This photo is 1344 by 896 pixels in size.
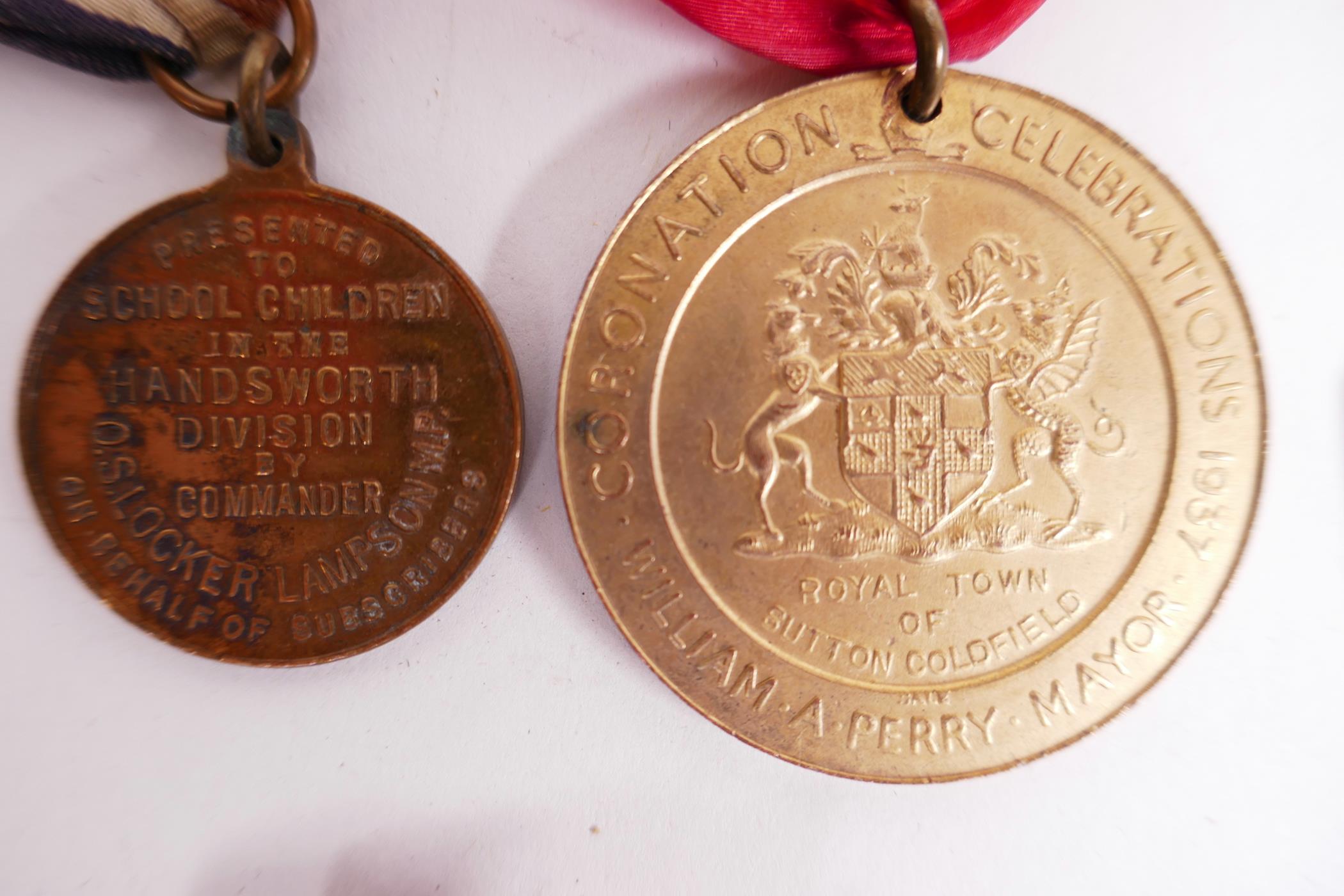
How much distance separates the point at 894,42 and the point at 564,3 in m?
0.53

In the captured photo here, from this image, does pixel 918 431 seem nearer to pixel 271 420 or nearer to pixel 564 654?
pixel 564 654

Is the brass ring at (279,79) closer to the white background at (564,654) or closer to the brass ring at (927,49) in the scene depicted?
the white background at (564,654)

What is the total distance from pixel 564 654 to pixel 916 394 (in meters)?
0.72

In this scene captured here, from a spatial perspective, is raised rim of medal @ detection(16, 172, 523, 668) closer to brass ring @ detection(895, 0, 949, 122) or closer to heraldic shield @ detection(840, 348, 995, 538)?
heraldic shield @ detection(840, 348, 995, 538)

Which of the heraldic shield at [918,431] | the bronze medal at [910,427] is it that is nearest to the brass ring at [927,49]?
the bronze medal at [910,427]

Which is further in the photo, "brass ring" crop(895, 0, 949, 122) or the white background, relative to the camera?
the white background

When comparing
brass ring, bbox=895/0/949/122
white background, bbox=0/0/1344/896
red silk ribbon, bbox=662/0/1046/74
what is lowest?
white background, bbox=0/0/1344/896

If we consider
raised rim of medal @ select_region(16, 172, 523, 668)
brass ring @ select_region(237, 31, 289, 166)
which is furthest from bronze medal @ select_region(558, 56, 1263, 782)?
brass ring @ select_region(237, 31, 289, 166)

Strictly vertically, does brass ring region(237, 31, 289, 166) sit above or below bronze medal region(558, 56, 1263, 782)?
above

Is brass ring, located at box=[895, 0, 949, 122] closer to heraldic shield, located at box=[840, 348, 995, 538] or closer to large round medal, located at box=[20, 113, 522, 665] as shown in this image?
heraldic shield, located at box=[840, 348, 995, 538]

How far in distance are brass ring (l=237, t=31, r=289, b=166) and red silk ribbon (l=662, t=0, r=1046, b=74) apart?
0.61 metres

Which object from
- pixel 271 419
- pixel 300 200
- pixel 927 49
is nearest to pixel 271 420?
pixel 271 419

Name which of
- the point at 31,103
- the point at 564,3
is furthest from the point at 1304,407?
the point at 31,103

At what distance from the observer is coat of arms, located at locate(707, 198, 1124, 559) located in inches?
42.3
